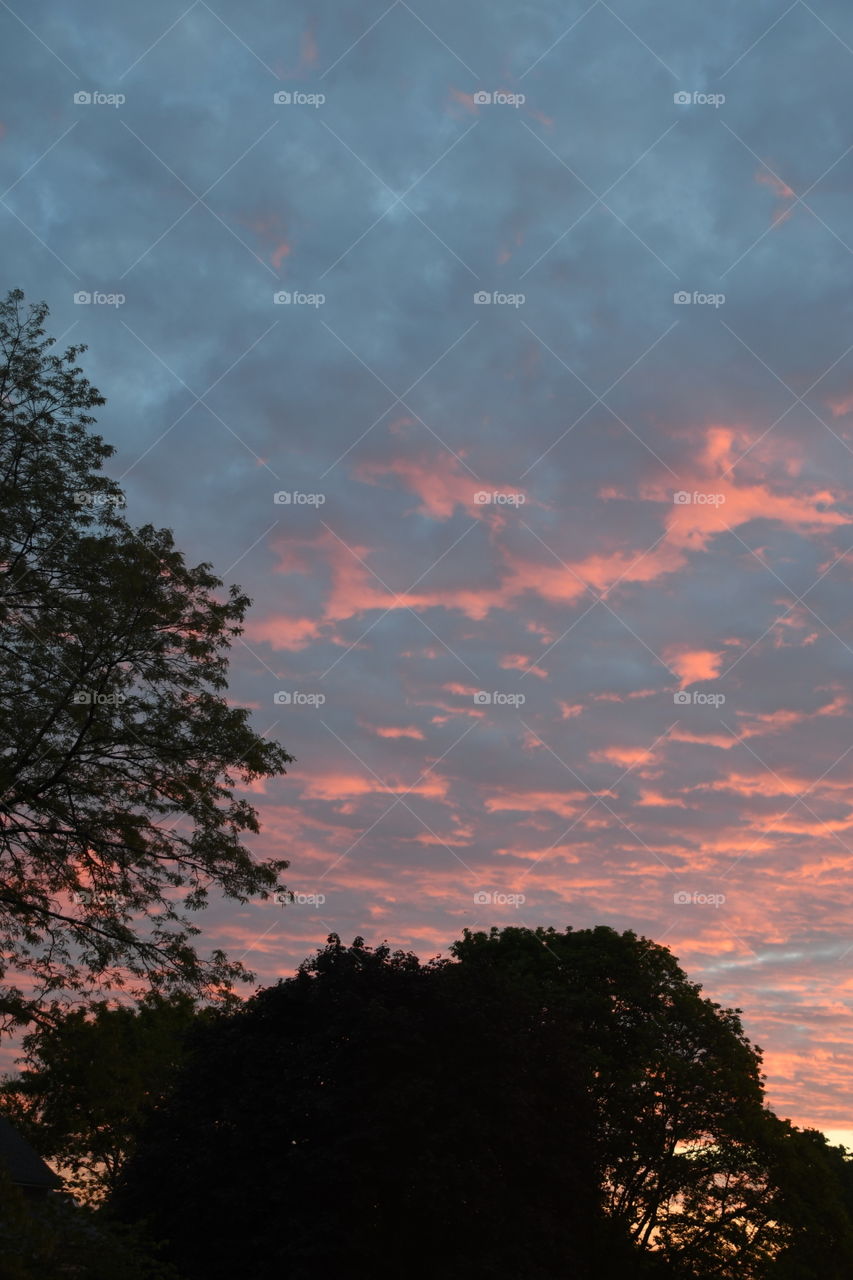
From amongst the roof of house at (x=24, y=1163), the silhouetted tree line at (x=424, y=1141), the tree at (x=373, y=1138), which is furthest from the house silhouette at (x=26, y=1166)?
the tree at (x=373, y=1138)

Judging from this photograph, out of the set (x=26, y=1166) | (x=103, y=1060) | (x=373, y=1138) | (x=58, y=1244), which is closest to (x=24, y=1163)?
(x=26, y=1166)

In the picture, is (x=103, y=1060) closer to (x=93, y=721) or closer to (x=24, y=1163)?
(x=93, y=721)

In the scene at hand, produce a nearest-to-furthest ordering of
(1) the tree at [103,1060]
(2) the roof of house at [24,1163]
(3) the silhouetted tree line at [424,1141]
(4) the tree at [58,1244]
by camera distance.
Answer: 1. (4) the tree at [58,1244]
2. (1) the tree at [103,1060]
3. (3) the silhouetted tree line at [424,1141]
4. (2) the roof of house at [24,1163]

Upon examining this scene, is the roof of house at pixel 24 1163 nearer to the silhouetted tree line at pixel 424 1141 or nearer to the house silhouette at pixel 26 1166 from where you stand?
the house silhouette at pixel 26 1166

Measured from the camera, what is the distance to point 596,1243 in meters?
36.9

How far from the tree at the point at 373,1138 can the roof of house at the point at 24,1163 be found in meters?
11.5

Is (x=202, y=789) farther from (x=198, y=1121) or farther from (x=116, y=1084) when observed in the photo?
(x=198, y=1121)

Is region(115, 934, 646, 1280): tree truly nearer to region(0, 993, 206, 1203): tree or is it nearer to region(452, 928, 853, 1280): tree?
region(0, 993, 206, 1203): tree

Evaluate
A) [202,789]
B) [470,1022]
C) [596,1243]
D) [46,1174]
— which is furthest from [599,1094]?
[202,789]

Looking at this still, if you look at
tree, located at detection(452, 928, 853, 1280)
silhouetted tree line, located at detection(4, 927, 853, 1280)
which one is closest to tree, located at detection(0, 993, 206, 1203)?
silhouetted tree line, located at detection(4, 927, 853, 1280)

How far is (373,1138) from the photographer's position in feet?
81.7

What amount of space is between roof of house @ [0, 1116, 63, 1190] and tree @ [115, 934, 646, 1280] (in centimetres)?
1154

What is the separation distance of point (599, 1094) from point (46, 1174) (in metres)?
20.2

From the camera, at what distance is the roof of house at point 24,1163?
121ft
